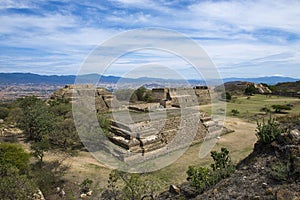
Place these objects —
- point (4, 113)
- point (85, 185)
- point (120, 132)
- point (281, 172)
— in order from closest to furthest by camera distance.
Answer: point (281, 172), point (85, 185), point (120, 132), point (4, 113)

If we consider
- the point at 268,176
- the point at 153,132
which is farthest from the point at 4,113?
the point at 268,176

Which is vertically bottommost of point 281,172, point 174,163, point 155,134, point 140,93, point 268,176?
point 174,163

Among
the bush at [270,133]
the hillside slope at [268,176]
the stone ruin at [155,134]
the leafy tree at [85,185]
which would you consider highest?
the bush at [270,133]

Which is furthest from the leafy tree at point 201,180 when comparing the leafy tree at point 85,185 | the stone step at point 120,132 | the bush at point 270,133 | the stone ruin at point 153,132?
the stone step at point 120,132

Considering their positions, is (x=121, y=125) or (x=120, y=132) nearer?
(x=120, y=132)

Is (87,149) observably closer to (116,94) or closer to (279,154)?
(279,154)

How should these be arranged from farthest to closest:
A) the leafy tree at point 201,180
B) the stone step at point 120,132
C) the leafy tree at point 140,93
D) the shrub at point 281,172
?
the leafy tree at point 140,93 → the stone step at point 120,132 → the leafy tree at point 201,180 → the shrub at point 281,172

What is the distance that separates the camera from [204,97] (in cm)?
3428

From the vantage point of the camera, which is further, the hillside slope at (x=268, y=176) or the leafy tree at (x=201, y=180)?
the leafy tree at (x=201, y=180)

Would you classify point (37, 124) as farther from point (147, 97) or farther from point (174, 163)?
point (147, 97)

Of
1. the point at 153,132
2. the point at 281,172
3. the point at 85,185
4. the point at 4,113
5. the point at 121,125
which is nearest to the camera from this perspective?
the point at 281,172

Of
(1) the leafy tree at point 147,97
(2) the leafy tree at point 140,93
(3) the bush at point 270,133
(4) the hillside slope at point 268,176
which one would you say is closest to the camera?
(4) the hillside slope at point 268,176

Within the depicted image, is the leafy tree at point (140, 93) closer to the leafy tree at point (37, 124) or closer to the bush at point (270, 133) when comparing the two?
the leafy tree at point (37, 124)

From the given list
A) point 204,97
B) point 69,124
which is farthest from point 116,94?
point 69,124
